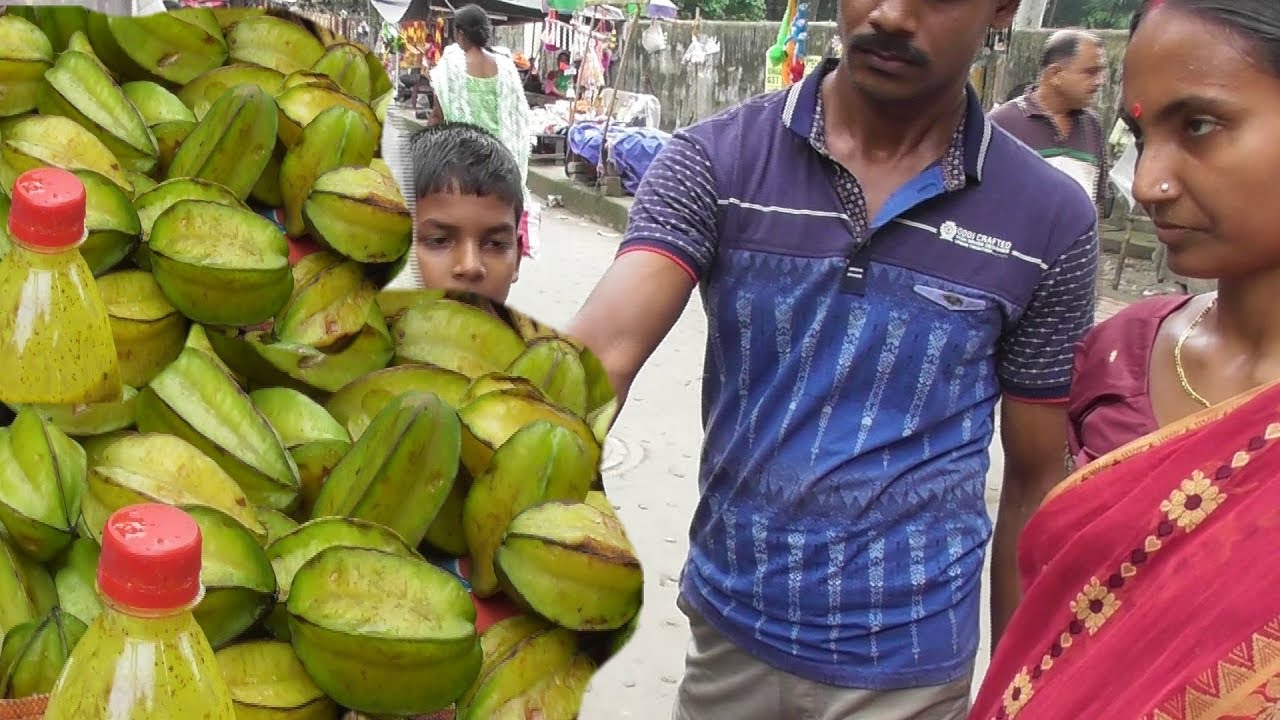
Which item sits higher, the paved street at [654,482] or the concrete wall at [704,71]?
the paved street at [654,482]

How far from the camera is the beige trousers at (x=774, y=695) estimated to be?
1.54 metres

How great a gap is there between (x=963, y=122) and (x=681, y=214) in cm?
44

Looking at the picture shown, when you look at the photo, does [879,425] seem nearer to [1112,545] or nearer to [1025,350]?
[1025,350]

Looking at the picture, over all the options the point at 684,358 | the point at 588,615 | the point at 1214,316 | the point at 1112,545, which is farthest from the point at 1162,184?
the point at 684,358

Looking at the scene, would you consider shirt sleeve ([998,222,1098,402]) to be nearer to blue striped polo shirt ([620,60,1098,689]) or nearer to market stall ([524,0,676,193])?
blue striped polo shirt ([620,60,1098,689])

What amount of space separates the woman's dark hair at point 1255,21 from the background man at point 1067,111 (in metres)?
3.49

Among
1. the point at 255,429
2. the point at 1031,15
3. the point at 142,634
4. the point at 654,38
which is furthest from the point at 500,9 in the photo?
the point at 142,634

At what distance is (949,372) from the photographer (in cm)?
150

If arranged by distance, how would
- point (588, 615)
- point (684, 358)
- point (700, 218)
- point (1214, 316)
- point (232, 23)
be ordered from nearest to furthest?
point (588, 615) → point (232, 23) → point (1214, 316) → point (700, 218) → point (684, 358)

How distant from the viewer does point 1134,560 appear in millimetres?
1073

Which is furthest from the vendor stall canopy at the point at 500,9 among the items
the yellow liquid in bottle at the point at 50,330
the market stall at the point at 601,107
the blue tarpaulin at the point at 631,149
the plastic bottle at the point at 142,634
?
the plastic bottle at the point at 142,634

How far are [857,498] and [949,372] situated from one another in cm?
22

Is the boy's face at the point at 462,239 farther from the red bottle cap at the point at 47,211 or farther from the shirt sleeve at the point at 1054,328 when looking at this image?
the red bottle cap at the point at 47,211

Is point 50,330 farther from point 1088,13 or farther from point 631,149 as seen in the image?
point 1088,13
